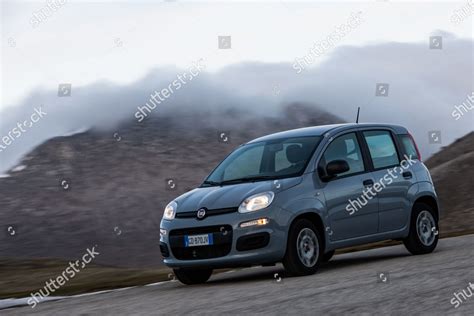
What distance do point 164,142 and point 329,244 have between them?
188 feet

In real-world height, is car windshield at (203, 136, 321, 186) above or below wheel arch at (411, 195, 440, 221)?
above

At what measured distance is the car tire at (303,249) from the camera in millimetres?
10672

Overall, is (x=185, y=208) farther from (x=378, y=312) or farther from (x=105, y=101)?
(x=105, y=101)

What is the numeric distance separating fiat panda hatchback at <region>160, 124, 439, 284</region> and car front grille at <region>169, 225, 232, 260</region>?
0.04 ft

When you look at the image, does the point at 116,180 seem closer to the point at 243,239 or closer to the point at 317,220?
the point at 317,220

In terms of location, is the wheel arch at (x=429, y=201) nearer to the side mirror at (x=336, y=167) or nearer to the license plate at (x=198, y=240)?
the side mirror at (x=336, y=167)

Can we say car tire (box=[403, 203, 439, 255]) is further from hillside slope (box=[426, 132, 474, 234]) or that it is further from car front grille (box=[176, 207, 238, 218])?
hillside slope (box=[426, 132, 474, 234])

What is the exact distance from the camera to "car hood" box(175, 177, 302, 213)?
10.7 m

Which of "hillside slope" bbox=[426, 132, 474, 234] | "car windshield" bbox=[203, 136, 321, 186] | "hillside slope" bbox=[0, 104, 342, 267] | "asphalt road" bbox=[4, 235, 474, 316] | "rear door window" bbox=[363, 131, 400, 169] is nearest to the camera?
"asphalt road" bbox=[4, 235, 474, 316]

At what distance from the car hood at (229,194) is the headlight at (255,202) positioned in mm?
51

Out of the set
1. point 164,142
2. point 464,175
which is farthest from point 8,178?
point 464,175

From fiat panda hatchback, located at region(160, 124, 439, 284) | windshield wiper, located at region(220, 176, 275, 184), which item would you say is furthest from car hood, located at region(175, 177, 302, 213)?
windshield wiper, located at region(220, 176, 275, 184)

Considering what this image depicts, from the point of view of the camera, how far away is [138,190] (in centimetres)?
5994

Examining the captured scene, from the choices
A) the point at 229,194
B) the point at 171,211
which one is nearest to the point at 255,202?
the point at 229,194
